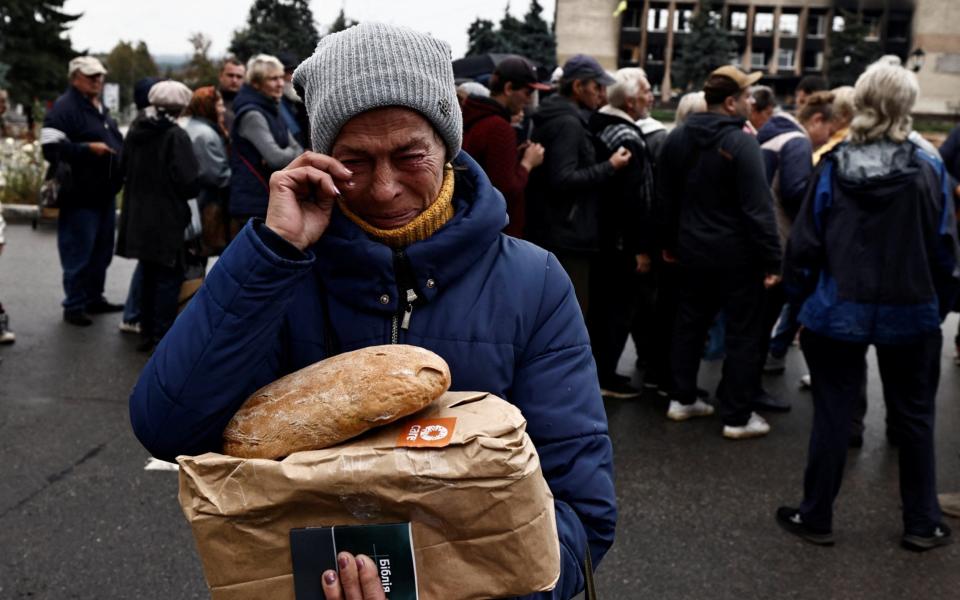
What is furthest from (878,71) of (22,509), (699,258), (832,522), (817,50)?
(817,50)

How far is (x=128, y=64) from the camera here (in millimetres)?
58062

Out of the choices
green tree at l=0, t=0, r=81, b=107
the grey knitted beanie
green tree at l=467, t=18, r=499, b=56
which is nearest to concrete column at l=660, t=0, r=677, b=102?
green tree at l=467, t=18, r=499, b=56

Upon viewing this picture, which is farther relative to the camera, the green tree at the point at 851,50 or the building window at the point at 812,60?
the building window at the point at 812,60

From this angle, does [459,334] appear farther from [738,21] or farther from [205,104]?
[738,21]

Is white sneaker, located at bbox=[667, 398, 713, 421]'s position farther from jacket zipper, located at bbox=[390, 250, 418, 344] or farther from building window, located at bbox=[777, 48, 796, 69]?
building window, located at bbox=[777, 48, 796, 69]

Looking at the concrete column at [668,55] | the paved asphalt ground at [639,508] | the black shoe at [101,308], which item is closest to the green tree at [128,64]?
the concrete column at [668,55]

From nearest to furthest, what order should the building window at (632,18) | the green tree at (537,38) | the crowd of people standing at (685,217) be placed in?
the crowd of people standing at (685,217)
the green tree at (537,38)
the building window at (632,18)

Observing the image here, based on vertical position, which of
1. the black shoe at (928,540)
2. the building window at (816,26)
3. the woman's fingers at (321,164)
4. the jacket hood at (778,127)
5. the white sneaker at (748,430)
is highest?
the building window at (816,26)

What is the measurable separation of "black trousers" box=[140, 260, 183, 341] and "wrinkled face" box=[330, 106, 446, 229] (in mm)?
5126

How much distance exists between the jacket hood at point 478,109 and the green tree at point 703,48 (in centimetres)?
5715

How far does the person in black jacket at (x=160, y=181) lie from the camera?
611 centimetres

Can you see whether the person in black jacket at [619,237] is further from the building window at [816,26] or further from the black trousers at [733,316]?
the building window at [816,26]

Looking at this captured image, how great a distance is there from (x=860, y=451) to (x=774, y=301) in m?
1.24

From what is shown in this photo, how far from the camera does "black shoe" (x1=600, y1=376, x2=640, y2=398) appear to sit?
581 cm
